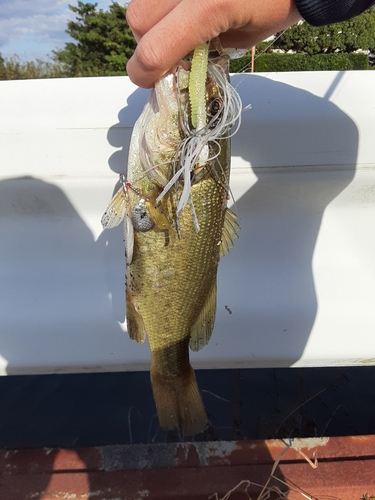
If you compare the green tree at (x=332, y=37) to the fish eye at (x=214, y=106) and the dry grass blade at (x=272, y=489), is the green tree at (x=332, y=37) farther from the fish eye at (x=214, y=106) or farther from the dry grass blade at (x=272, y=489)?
the dry grass blade at (x=272, y=489)

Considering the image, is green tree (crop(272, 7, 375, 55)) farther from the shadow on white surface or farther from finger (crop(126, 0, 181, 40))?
finger (crop(126, 0, 181, 40))

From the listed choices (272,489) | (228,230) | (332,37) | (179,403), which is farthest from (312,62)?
(272,489)

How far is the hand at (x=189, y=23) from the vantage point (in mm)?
882

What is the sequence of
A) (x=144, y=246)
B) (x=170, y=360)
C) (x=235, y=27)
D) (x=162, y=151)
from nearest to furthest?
1. (x=235, y=27)
2. (x=162, y=151)
3. (x=144, y=246)
4. (x=170, y=360)

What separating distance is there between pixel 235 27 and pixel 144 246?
749 mm

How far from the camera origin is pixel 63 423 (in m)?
2.41

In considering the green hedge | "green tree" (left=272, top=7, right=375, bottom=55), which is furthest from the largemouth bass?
"green tree" (left=272, top=7, right=375, bottom=55)

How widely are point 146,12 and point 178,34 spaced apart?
0.20 meters

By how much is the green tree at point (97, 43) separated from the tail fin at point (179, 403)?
15301 millimetres

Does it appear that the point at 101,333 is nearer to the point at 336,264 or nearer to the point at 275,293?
the point at 275,293

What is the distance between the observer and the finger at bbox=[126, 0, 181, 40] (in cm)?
100

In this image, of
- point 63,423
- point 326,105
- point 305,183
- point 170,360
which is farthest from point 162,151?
point 63,423

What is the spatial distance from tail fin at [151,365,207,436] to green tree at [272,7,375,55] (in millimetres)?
A: 17803

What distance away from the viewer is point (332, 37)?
56.7ft
